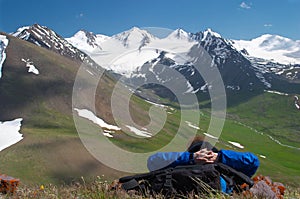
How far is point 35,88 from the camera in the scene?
18775 cm

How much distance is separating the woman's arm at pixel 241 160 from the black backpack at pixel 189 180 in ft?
1.37

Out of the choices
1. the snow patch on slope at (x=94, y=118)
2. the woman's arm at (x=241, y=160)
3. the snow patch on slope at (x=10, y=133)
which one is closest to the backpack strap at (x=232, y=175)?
the woman's arm at (x=241, y=160)

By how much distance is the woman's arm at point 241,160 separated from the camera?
23.6 feet

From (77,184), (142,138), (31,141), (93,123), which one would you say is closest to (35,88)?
(93,123)

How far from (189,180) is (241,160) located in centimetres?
131

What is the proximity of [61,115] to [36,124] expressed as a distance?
1802 cm

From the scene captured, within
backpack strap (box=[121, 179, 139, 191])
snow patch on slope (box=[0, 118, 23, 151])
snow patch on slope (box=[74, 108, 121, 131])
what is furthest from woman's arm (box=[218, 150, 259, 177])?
snow patch on slope (box=[74, 108, 121, 131])

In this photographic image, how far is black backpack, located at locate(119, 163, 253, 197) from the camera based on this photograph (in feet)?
20.6

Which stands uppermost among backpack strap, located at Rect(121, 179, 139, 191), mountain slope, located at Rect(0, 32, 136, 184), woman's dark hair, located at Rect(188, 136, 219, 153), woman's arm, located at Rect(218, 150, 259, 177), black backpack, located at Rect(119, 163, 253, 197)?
woman's dark hair, located at Rect(188, 136, 219, 153)

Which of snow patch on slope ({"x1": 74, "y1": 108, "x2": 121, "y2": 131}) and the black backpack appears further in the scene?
snow patch on slope ({"x1": 74, "y1": 108, "x2": 121, "y2": 131})

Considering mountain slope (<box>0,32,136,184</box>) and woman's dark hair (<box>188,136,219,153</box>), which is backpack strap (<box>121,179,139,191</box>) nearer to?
woman's dark hair (<box>188,136,219,153</box>)

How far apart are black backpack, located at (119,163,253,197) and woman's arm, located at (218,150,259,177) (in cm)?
42

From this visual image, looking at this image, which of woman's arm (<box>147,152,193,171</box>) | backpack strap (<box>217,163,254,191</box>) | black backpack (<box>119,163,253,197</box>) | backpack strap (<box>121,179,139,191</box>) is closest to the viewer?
black backpack (<box>119,163,253,197</box>)

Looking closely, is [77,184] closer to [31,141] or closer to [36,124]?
[31,141]
